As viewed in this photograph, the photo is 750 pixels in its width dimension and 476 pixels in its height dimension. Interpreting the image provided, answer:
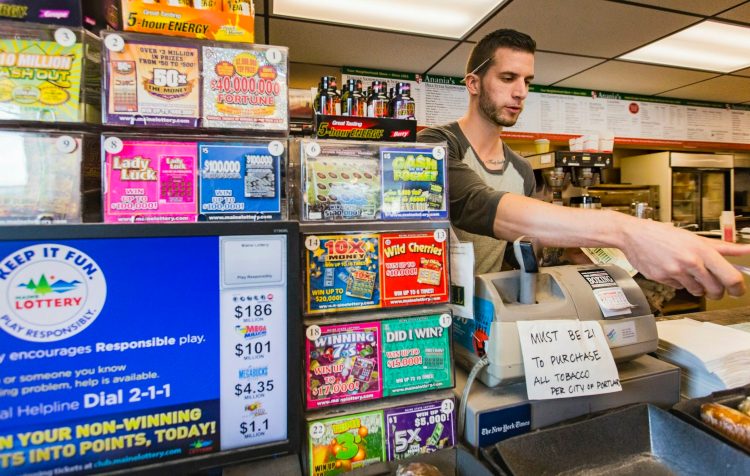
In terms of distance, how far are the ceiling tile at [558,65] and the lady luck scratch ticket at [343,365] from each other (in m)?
3.62

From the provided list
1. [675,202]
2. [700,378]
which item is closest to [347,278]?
[700,378]

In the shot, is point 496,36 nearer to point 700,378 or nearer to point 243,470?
point 700,378

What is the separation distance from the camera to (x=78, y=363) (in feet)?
1.81

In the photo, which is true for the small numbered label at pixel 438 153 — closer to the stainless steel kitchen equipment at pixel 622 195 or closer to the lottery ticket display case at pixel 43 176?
the lottery ticket display case at pixel 43 176

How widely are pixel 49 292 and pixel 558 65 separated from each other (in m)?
4.27

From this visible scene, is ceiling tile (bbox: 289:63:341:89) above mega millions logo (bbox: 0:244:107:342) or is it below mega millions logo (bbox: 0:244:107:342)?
above

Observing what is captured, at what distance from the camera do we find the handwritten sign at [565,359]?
2.56 feet

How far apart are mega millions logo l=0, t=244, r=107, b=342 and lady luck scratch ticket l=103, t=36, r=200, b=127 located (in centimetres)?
21

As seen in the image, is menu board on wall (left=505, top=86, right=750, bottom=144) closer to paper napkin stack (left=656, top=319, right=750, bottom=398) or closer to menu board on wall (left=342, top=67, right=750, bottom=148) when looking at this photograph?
menu board on wall (left=342, top=67, right=750, bottom=148)

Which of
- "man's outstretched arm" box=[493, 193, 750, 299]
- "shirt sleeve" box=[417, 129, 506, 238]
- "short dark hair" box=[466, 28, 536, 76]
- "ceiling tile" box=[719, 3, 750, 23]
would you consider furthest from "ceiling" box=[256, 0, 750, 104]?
"man's outstretched arm" box=[493, 193, 750, 299]

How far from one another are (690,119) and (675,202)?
3.54ft

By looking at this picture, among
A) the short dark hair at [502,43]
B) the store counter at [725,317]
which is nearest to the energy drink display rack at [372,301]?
the short dark hair at [502,43]

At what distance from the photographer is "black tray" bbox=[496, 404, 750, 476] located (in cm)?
69

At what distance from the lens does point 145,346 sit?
575 millimetres
